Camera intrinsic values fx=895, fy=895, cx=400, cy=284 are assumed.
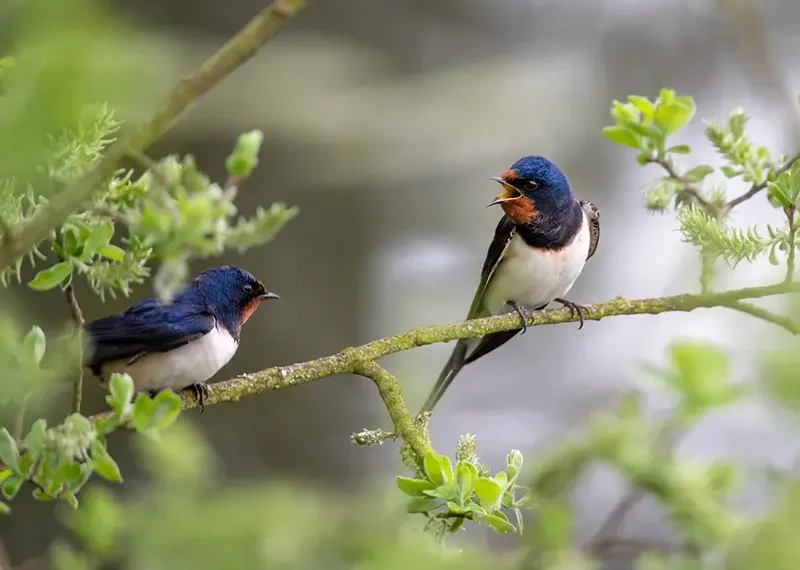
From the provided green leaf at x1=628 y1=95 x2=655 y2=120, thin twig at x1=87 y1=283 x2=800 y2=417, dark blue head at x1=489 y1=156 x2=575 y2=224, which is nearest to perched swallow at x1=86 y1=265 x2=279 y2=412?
thin twig at x1=87 y1=283 x2=800 y2=417

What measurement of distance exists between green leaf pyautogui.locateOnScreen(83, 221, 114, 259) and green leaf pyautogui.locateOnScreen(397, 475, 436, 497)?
14 centimetres

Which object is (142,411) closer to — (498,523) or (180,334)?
Answer: (498,523)

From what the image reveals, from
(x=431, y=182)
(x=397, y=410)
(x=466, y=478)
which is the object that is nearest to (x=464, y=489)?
(x=466, y=478)

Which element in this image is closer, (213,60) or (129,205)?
(213,60)

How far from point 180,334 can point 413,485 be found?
1.24 ft

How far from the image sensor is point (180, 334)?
67 cm

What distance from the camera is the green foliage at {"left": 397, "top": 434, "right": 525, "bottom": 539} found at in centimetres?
33

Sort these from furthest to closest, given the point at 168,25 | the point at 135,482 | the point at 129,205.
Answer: the point at 135,482, the point at 168,25, the point at 129,205

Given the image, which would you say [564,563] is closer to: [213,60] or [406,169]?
[213,60]

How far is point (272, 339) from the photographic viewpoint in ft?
5.59

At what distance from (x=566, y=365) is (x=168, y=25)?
101cm

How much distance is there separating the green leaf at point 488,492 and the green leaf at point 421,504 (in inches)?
1.0

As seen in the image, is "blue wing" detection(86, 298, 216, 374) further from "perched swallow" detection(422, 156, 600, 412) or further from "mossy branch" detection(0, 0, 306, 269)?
"mossy branch" detection(0, 0, 306, 269)

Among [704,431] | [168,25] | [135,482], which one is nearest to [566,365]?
[704,431]
